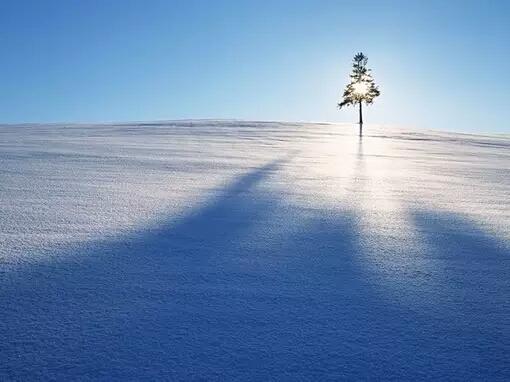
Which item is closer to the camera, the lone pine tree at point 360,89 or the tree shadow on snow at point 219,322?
the tree shadow on snow at point 219,322

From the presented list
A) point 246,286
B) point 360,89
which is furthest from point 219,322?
point 360,89

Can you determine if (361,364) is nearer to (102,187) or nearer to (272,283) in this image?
(272,283)

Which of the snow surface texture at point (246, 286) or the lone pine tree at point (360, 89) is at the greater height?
the lone pine tree at point (360, 89)

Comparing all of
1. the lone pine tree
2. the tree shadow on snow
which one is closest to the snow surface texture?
the tree shadow on snow

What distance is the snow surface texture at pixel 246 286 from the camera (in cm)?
113

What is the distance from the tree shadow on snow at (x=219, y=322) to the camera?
3.61ft

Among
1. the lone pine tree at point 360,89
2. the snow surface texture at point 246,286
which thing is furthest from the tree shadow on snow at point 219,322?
the lone pine tree at point 360,89

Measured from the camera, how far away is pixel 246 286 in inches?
63.0

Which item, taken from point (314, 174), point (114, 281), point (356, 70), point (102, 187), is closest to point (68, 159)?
point (102, 187)

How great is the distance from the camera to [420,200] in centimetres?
352

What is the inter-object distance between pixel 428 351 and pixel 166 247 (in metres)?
1.38

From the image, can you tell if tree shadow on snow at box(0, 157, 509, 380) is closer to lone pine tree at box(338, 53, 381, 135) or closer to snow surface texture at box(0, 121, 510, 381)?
snow surface texture at box(0, 121, 510, 381)

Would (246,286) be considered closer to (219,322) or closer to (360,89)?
(219,322)

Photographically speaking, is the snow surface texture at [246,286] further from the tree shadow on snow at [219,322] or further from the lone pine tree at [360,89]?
the lone pine tree at [360,89]
